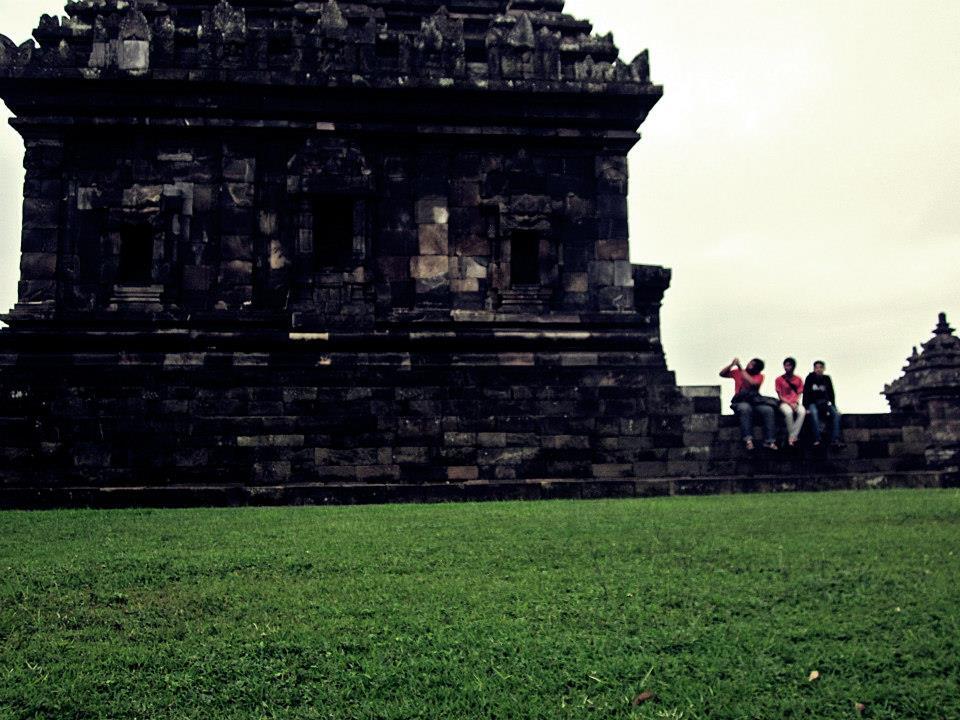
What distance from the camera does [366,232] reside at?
664 inches

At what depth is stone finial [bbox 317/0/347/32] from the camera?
57.0ft

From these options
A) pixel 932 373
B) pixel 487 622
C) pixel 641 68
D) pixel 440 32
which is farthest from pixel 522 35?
pixel 487 622

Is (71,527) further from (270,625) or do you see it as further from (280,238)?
(280,238)

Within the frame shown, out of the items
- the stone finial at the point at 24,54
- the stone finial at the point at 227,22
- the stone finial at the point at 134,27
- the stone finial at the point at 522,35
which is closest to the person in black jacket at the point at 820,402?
the stone finial at the point at 522,35

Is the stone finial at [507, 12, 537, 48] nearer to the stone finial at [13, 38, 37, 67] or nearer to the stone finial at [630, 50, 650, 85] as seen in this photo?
the stone finial at [630, 50, 650, 85]

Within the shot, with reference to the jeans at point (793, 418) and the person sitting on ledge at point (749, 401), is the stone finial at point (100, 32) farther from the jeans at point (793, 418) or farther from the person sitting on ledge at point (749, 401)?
the jeans at point (793, 418)

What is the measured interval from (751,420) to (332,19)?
10.4m

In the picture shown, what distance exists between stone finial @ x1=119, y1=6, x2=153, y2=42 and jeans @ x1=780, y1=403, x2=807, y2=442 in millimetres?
12696

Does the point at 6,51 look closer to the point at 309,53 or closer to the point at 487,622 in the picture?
the point at 309,53

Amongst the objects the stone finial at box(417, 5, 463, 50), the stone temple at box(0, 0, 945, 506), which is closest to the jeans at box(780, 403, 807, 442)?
the stone temple at box(0, 0, 945, 506)

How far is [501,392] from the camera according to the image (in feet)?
48.7

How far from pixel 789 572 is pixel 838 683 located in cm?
212

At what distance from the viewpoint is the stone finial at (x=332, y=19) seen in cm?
1736

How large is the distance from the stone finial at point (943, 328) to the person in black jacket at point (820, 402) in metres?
8.82
